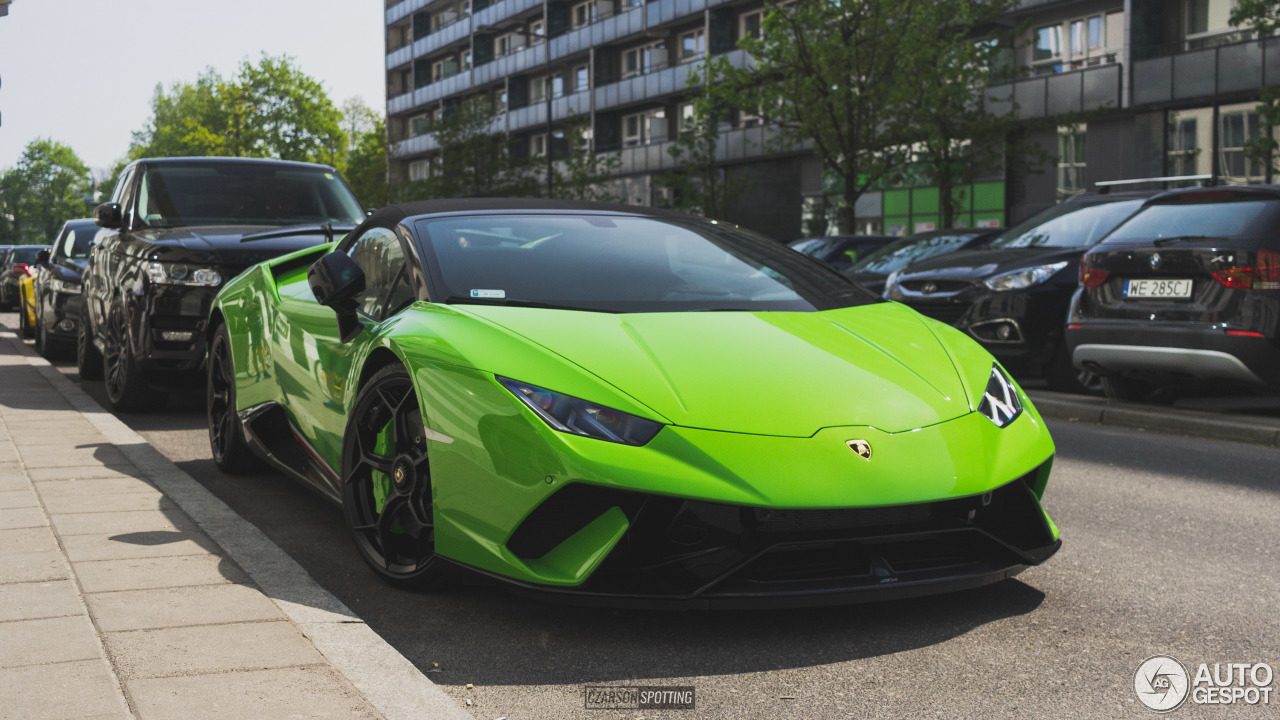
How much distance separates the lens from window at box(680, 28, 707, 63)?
4619cm

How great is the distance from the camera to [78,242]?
1534 centimetres

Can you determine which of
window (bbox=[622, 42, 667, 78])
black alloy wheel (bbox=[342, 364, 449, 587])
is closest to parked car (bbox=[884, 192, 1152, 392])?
black alloy wheel (bbox=[342, 364, 449, 587])

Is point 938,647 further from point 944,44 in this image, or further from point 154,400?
Answer: point 944,44

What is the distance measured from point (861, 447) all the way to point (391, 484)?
157 centimetres

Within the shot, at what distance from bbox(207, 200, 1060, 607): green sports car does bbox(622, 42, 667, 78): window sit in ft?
147

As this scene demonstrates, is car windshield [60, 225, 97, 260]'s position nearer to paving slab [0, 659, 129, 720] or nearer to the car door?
the car door

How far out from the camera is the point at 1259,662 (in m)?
3.46

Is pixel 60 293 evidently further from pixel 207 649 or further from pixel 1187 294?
pixel 207 649

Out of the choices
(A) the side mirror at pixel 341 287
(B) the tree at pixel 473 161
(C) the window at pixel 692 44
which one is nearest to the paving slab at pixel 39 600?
(A) the side mirror at pixel 341 287

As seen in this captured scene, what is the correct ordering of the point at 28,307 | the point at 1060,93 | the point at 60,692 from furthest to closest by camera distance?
the point at 1060,93 < the point at 28,307 < the point at 60,692

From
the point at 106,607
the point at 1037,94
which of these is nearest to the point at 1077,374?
the point at 106,607

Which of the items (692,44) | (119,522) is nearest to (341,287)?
(119,522)

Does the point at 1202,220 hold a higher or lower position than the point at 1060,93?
lower

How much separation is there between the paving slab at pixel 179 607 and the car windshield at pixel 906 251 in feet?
37.0
